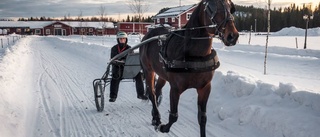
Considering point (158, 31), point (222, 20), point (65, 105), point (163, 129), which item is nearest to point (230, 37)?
point (222, 20)

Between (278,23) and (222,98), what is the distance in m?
91.0

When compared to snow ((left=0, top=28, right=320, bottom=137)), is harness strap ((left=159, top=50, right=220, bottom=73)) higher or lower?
higher

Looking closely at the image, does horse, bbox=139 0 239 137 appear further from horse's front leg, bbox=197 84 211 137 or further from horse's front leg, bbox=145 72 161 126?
horse's front leg, bbox=145 72 161 126

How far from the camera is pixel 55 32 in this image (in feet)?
292

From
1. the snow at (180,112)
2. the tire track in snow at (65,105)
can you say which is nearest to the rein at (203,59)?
the snow at (180,112)

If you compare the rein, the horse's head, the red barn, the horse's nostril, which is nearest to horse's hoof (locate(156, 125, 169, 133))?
the rein

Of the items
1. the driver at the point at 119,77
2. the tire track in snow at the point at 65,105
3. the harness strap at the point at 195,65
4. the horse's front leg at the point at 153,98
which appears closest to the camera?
the harness strap at the point at 195,65

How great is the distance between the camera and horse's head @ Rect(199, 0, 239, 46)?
3221mm

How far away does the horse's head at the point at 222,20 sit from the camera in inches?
127

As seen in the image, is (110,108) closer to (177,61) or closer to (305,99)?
(177,61)

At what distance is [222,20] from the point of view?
10.9 ft

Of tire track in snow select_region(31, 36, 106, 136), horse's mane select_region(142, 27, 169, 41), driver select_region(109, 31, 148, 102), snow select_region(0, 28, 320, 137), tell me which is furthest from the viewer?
driver select_region(109, 31, 148, 102)

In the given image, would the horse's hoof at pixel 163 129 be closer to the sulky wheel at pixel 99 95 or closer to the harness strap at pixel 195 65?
the harness strap at pixel 195 65

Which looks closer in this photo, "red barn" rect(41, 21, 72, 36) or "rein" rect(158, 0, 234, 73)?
"rein" rect(158, 0, 234, 73)
